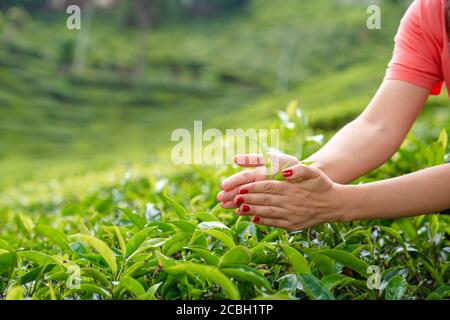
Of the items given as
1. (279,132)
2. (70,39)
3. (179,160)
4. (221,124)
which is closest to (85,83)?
(70,39)

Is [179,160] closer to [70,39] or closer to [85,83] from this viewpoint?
[85,83]

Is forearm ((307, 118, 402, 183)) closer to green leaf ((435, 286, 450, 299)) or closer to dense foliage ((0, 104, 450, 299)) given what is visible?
dense foliage ((0, 104, 450, 299))

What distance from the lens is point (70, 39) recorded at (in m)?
24.0

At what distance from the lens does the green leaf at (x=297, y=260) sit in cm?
98

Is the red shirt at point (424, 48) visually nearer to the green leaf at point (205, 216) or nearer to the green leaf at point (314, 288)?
the green leaf at point (205, 216)

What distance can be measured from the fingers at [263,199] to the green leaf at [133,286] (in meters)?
0.23

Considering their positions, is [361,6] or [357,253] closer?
[357,253]

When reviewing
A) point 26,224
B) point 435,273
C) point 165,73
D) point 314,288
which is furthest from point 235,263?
point 165,73

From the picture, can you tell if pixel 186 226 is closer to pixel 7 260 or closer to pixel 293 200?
pixel 293 200

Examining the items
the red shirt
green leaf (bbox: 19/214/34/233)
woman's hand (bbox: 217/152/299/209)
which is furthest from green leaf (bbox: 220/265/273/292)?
green leaf (bbox: 19/214/34/233)

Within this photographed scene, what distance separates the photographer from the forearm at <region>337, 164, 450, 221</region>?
1.08 m

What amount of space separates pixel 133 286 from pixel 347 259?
34 centimetres

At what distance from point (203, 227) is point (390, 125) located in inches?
18.3
